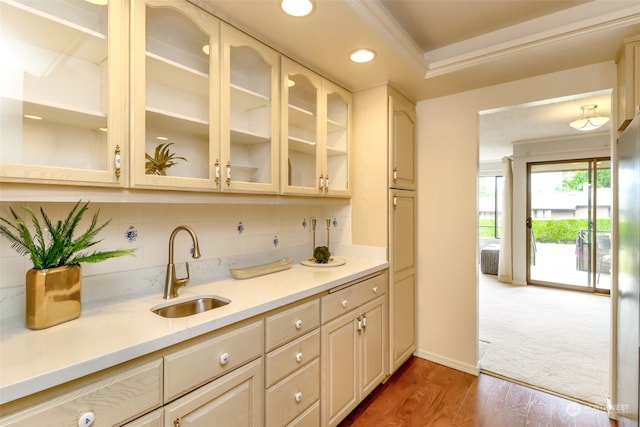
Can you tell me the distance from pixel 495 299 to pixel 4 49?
5.33m

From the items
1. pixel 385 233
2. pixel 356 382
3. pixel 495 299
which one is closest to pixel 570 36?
pixel 385 233

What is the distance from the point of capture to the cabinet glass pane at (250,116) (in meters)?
1.57

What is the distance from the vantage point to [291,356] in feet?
4.79

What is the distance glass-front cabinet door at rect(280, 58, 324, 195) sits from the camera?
1816 mm

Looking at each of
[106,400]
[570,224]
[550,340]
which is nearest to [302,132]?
[106,400]

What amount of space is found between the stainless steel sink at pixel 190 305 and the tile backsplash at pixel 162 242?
20 centimetres

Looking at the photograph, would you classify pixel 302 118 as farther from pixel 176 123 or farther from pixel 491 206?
pixel 491 206

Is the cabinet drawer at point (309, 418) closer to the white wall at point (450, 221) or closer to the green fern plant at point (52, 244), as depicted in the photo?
the green fern plant at point (52, 244)

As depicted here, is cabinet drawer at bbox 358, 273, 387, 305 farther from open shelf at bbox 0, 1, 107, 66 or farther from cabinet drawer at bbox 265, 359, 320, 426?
open shelf at bbox 0, 1, 107, 66

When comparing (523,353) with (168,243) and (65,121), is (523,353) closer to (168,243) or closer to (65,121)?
(168,243)

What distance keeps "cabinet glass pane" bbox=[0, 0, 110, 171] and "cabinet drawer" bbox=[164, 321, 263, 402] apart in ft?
2.47

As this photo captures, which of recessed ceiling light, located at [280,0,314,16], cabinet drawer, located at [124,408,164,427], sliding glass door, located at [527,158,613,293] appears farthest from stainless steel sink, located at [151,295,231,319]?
sliding glass door, located at [527,158,613,293]

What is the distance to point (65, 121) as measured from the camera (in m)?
1.08

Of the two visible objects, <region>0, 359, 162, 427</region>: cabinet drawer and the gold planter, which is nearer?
<region>0, 359, 162, 427</region>: cabinet drawer
